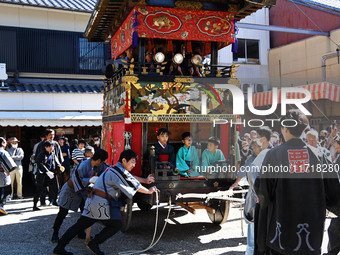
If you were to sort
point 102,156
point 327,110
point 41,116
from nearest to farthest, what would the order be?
point 102,156
point 41,116
point 327,110

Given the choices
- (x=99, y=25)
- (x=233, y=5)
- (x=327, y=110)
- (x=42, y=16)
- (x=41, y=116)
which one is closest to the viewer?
(x=233, y=5)

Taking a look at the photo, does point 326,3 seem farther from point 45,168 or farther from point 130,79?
point 45,168

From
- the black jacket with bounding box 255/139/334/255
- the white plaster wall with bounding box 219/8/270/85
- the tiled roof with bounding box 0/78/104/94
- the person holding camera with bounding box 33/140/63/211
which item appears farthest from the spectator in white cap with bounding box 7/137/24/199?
the white plaster wall with bounding box 219/8/270/85

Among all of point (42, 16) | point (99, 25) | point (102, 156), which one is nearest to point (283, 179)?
point (102, 156)

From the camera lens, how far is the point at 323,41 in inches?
670

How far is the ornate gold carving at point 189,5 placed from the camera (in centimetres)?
777

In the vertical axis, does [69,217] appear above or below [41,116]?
below

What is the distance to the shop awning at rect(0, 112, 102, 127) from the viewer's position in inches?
480

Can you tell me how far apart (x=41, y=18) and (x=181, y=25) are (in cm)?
838

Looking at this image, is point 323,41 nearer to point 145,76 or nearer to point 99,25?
point 99,25

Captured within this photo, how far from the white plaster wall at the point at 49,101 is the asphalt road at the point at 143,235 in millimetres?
4972

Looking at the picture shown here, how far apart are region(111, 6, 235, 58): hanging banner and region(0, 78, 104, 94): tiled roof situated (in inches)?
247

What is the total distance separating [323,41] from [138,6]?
39.7 feet

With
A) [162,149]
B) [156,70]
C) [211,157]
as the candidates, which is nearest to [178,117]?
[162,149]
